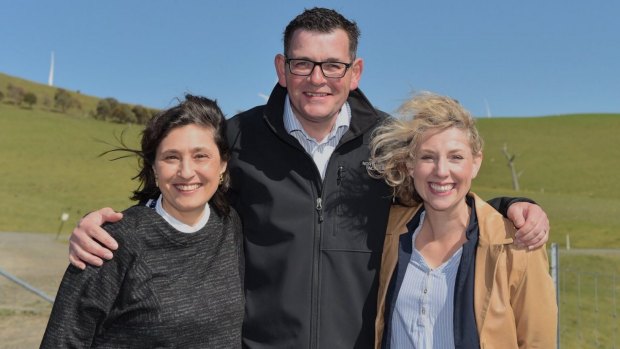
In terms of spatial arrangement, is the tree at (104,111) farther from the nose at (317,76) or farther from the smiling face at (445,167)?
the smiling face at (445,167)

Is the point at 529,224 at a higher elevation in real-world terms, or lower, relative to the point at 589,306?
higher

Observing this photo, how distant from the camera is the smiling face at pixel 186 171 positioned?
2637mm

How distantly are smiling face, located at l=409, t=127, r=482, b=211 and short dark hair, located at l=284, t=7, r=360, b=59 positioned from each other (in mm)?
709

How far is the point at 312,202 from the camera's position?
296 centimetres

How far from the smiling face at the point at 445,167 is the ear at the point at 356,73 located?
23.2 inches

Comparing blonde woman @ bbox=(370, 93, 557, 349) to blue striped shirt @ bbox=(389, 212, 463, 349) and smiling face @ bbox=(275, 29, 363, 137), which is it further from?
smiling face @ bbox=(275, 29, 363, 137)

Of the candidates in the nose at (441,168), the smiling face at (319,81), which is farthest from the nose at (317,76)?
the nose at (441,168)

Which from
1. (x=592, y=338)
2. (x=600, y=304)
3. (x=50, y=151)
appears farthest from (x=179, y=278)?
(x=50, y=151)

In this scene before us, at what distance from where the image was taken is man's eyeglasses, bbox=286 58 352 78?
3.06m

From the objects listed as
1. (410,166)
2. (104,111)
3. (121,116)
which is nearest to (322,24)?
(410,166)

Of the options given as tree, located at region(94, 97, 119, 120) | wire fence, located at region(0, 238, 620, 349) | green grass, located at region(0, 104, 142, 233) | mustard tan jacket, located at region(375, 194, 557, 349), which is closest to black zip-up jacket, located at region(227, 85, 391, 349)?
mustard tan jacket, located at region(375, 194, 557, 349)

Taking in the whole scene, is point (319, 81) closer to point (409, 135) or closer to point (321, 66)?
point (321, 66)

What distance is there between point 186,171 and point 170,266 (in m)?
0.42

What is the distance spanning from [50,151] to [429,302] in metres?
46.1
